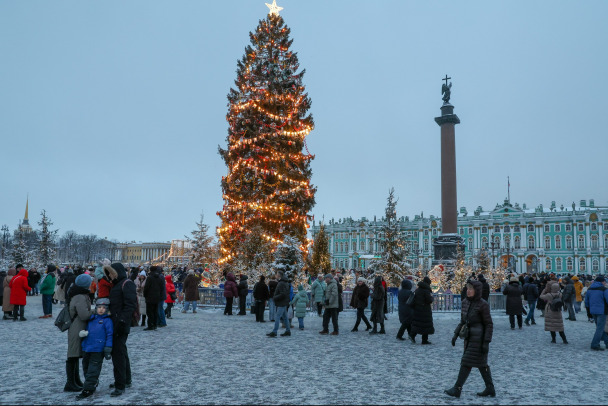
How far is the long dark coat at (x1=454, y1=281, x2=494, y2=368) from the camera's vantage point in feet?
20.8

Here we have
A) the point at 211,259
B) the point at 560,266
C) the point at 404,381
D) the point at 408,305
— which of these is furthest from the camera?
the point at 560,266

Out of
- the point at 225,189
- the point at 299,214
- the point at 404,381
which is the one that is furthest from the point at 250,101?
the point at 404,381

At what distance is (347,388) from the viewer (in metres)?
6.87

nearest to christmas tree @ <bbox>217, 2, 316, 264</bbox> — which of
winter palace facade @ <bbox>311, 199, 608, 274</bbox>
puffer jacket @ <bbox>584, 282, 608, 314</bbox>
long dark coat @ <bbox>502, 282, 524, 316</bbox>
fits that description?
long dark coat @ <bbox>502, 282, 524, 316</bbox>

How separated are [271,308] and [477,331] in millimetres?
10048

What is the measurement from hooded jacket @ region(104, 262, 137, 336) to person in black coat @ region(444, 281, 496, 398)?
13.7 feet

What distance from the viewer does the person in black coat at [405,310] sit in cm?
1192

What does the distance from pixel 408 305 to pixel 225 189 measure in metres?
14.9

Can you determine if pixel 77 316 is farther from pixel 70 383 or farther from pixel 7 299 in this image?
pixel 7 299

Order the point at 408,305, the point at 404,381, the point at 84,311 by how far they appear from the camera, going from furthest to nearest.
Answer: the point at 408,305 → the point at 404,381 → the point at 84,311

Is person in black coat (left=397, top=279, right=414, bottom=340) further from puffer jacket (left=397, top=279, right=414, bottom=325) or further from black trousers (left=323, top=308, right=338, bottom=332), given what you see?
black trousers (left=323, top=308, right=338, bottom=332)

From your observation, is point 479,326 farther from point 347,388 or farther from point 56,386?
point 56,386

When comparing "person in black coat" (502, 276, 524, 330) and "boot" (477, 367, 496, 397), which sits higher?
"person in black coat" (502, 276, 524, 330)

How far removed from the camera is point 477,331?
6.39 meters
